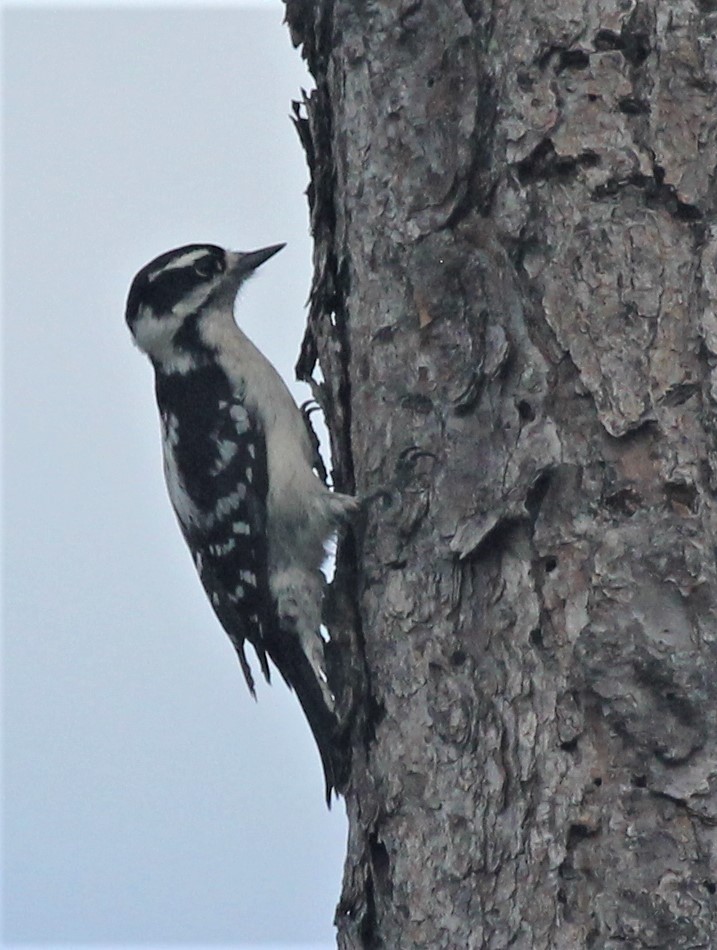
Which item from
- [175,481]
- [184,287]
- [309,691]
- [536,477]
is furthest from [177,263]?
[536,477]

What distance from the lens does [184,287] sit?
4332 millimetres

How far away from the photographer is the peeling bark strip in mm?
2178

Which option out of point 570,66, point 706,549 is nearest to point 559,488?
point 706,549

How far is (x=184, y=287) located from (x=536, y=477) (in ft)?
7.55

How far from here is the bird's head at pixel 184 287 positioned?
4.31m

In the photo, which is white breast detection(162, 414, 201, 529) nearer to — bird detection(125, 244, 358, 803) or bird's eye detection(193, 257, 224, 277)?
bird detection(125, 244, 358, 803)

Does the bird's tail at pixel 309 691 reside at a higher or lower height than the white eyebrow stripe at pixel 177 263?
lower

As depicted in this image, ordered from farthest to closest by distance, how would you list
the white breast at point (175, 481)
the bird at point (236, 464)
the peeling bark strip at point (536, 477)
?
the white breast at point (175, 481), the bird at point (236, 464), the peeling bark strip at point (536, 477)

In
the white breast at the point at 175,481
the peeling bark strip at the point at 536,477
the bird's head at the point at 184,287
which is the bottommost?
the peeling bark strip at the point at 536,477

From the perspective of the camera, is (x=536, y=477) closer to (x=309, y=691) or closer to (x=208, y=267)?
(x=309, y=691)

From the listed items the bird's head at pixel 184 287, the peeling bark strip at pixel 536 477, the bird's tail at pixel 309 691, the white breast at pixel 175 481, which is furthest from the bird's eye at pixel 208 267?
the peeling bark strip at pixel 536 477

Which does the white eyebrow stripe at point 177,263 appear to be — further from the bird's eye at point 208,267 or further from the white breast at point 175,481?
the white breast at point 175,481

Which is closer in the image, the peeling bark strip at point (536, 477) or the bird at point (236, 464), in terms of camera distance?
the peeling bark strip at point (536, 477)

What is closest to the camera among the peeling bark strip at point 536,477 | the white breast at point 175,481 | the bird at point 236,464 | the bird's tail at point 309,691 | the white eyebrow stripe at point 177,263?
the peeling bark strip at point 536,477
